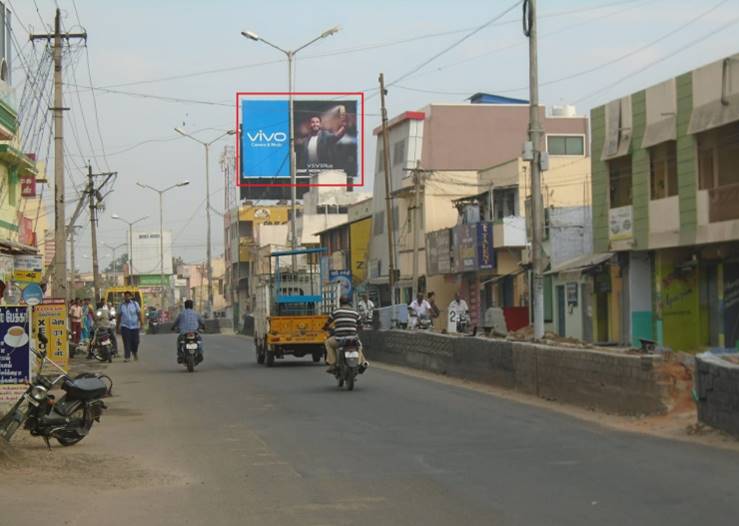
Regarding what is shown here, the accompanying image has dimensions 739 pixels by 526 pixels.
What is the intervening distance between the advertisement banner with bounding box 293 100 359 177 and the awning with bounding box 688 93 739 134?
48.0 meters

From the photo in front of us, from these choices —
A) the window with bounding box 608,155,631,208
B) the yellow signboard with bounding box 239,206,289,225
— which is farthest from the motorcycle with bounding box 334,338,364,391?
the yellow signboard with bounding box 239,206,289,225

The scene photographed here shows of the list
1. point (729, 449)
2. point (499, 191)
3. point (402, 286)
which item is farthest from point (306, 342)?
point (402, 286)

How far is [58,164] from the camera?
3041 centimetres

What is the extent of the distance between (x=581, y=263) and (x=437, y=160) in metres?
24.9

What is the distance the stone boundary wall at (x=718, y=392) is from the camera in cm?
1241

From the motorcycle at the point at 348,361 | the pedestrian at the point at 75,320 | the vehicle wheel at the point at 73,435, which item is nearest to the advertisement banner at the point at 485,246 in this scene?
the pedestrian at the point at 75,320

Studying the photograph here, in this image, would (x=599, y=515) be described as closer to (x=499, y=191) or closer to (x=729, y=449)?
(x=729, y=449)

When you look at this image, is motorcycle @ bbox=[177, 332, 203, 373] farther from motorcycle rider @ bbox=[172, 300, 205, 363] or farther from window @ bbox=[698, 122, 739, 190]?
window @ bbox=[698, 122, 739, 190]

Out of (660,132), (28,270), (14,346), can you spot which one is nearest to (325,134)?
(660,132)

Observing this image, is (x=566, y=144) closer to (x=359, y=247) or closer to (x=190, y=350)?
(x=359, y=247)

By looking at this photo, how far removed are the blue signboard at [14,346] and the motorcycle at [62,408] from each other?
132 cm

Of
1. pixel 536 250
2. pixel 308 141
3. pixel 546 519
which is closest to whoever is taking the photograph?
pixel 546 519

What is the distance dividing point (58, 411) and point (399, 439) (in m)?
4.10

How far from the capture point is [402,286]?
64000 millimetres
